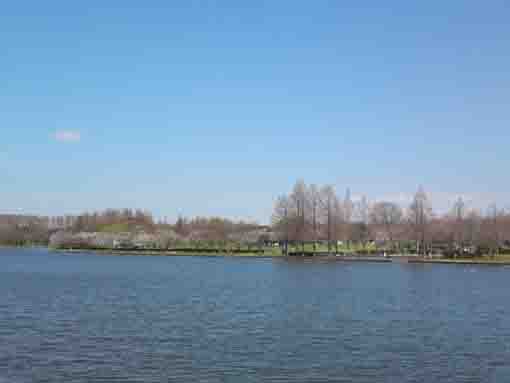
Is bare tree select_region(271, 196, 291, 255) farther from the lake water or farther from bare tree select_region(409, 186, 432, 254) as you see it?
the lake water

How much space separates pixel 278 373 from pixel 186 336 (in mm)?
7742

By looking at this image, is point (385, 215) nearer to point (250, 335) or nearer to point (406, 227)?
point (406, 227)

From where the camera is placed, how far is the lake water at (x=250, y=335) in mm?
20984

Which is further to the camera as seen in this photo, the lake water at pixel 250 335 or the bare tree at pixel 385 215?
the bare tree at pixel 385 215

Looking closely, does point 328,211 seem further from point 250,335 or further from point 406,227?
point 250,335

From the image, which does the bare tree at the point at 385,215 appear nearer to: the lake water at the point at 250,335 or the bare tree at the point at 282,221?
the bare tree at the point at 282,221

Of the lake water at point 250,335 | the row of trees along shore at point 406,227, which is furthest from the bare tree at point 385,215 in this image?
the lake water at point 250,335

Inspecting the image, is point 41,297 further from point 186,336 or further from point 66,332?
point 186,336

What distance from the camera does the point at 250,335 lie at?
2803 centimetres

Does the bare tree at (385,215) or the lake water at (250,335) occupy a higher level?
the bare tree at (385,215)

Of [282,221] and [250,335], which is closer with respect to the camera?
[250,335]

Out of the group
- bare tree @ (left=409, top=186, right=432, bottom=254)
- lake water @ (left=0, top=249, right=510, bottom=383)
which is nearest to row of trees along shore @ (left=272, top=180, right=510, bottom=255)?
bare tree @ (left=409, top=186, right=432, bottom=254)

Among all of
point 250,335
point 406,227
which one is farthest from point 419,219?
point 250,335

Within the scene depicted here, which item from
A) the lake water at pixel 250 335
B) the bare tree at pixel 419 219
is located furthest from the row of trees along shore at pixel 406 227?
the lake water at pixel 250 335
